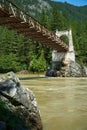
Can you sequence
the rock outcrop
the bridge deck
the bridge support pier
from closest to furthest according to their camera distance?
the rock outcrop < the bridge deck < the bridge support pier

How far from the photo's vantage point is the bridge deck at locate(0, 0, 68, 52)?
87.7 ft

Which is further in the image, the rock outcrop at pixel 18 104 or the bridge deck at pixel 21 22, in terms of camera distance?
the bridge deck at pixel 21 22

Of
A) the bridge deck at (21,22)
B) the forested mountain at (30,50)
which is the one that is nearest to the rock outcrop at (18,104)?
the bridge deck at (21,22)

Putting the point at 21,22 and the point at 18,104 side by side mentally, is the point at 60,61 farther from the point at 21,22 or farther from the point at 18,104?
the point at 18,104

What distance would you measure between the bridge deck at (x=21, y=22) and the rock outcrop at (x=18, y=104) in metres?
15.4

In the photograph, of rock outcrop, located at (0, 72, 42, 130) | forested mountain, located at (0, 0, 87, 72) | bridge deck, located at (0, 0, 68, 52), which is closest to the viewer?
rock outcrop, located at (0, 72, 42, 130)

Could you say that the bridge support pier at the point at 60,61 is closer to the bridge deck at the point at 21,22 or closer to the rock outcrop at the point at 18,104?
the bridge deck at the point at 21,22

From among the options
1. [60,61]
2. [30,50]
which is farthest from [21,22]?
[30,50]

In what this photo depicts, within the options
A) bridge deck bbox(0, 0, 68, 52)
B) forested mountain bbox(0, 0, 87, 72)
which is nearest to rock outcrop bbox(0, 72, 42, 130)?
bridge deck bbox(0, 0, 68, 52)

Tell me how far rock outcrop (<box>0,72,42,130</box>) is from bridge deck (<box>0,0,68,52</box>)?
15.4 m

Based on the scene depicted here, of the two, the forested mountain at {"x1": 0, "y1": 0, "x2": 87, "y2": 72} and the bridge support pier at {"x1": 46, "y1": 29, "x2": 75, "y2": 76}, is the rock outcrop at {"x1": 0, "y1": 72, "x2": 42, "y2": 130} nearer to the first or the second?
the bridge support pier at {"x1": 46, "y1": 29, "x2": 75, "y2": 76}

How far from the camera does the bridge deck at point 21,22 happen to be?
26.7 metres

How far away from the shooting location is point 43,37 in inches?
1599

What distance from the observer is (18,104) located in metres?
10.0
